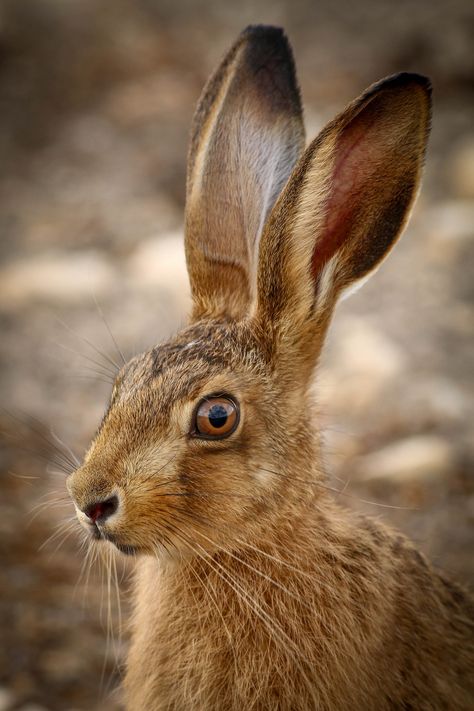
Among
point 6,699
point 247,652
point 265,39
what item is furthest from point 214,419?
point 6,699

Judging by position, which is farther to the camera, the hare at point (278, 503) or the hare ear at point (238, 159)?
the hare ear at point (238, 159)

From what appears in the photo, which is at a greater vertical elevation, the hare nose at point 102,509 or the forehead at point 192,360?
the forehead at point 192,360

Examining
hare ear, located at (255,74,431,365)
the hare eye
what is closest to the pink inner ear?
hare ear, located at (255,74,431,365)

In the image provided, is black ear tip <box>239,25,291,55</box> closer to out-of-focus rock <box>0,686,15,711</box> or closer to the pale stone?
the pale stone

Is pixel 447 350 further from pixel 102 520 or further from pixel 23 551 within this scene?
pixel 102 520

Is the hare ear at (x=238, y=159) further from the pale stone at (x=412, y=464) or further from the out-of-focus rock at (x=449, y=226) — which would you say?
the out-of-focus rock at (x=449, y=226)

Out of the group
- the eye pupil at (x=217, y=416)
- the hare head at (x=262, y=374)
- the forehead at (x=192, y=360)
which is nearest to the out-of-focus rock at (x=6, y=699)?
the hare head at (x=262, y=374)
